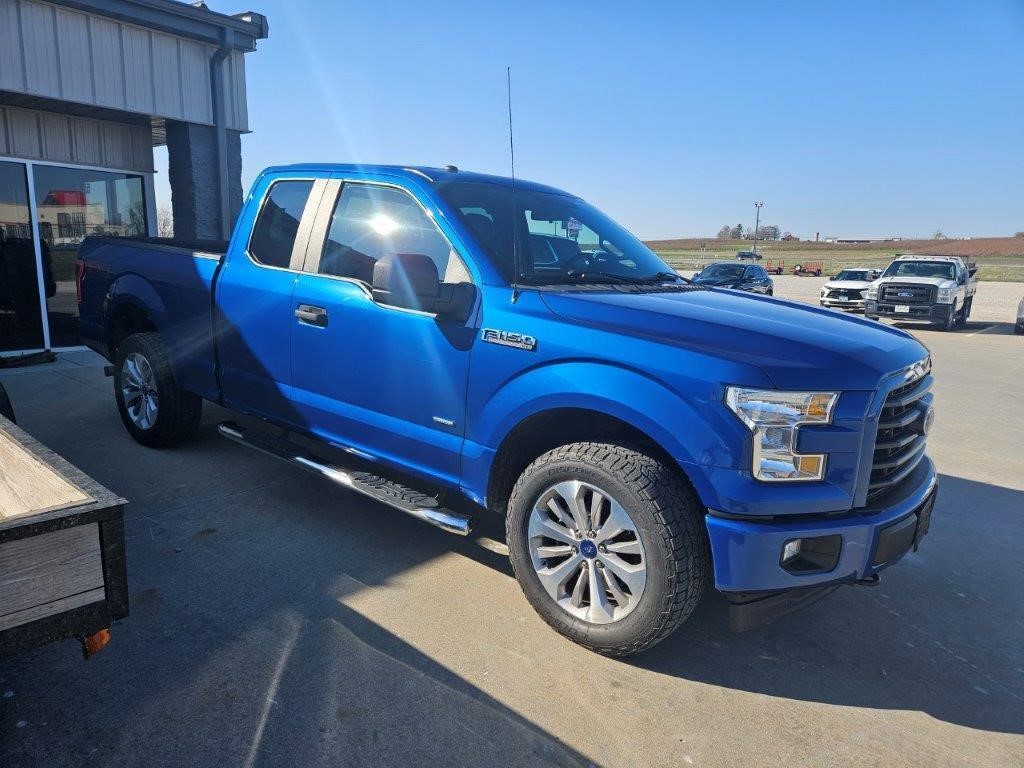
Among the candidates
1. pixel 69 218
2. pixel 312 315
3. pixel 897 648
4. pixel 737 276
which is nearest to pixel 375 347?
pixel 312 315

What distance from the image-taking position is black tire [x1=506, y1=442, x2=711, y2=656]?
2.65 meters

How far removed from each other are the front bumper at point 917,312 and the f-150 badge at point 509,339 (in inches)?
677

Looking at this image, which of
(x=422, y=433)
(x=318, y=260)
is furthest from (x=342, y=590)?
(x=318, y=260)

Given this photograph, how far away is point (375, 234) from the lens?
3.76 m

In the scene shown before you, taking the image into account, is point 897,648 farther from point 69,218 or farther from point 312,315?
point 69,218

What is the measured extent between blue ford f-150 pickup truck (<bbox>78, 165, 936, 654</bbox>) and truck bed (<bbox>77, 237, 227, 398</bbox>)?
118 millimetres

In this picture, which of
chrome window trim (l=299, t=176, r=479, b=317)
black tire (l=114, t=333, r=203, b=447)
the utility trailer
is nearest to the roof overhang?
black tire (l=114, t=333, r=203, b=447)

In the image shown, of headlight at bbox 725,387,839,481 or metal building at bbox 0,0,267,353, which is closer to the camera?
headlight at bbox 725,387,839,481

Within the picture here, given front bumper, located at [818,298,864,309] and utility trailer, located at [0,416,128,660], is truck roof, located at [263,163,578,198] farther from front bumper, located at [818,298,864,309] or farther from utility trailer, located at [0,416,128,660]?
front bumper, located at [818,298,864,309]

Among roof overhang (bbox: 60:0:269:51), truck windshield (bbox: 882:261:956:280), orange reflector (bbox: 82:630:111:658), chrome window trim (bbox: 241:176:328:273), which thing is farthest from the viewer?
truck windshield (bbox: 882:261:956:280)

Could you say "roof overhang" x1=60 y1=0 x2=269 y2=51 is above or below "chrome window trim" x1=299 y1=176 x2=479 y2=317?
above

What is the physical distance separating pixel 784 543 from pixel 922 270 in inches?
748

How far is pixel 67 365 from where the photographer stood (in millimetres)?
8367

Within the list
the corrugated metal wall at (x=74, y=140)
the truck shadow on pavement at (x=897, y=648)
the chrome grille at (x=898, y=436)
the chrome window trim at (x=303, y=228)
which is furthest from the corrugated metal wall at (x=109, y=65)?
the chrome grille at (x=898, y=436)
